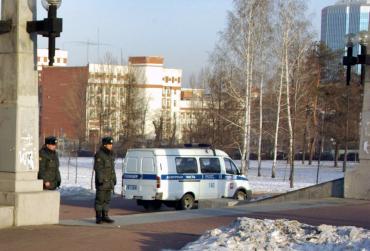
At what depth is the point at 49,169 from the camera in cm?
1434

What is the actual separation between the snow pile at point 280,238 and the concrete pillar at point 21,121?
3725mm

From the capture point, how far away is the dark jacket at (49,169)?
1422 centimetres

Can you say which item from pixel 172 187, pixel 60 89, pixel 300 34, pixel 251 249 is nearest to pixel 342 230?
pixel 251 249

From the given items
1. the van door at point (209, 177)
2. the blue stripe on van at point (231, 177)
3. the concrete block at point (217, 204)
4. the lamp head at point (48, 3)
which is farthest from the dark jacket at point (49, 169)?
the blue stripe on van at point (231, 177)

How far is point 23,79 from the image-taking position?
42.4 feet

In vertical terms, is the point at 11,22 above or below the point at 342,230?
Result: above

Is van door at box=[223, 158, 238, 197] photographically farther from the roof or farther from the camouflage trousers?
the camouflage trousers

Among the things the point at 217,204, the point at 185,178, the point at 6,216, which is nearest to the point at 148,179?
the point at 185,178

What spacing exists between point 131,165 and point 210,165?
9.32 feet

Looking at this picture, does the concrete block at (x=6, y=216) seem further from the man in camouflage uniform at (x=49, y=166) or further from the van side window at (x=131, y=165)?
the van side window at (x=131, y=165)

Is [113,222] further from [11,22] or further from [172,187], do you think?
[172,187]

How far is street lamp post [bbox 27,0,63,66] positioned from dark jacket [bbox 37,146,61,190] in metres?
2.43

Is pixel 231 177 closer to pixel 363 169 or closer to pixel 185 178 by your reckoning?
pixel 185 178

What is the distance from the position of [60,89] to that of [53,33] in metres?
123
